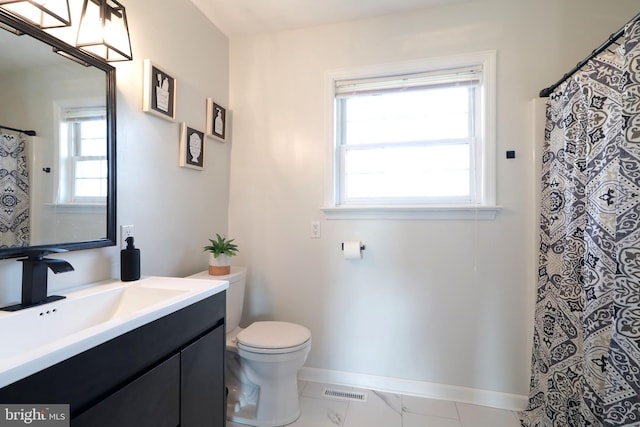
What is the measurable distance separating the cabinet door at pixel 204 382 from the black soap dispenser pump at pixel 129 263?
0.45m

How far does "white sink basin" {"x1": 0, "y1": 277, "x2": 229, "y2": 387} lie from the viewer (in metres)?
0.60

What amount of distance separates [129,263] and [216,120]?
1.16 meters

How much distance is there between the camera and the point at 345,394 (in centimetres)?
186

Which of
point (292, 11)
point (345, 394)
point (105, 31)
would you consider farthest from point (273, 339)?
point (292, 11)

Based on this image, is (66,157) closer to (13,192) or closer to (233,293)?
(13,192)

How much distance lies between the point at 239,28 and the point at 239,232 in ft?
4.90

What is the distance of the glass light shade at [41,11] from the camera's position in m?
0.92

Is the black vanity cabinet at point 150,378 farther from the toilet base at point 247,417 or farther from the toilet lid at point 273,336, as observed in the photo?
the toilet base at point 247,417

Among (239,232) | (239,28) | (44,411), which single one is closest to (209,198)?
(239,232)

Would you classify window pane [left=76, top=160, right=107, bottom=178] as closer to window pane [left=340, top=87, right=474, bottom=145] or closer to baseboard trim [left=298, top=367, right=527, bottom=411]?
window pane [left=340, top=87, right=474, bottom=145]

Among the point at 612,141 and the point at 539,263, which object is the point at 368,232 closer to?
the point at 539,263

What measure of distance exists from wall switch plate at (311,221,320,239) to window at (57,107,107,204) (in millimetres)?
1204

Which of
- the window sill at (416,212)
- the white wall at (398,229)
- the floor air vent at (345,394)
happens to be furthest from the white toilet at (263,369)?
the window sill at (416,212)

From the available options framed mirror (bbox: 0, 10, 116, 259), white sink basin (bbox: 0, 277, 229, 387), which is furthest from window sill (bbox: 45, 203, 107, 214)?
white sink basin (bbox: 0, 277, 229, 387)
